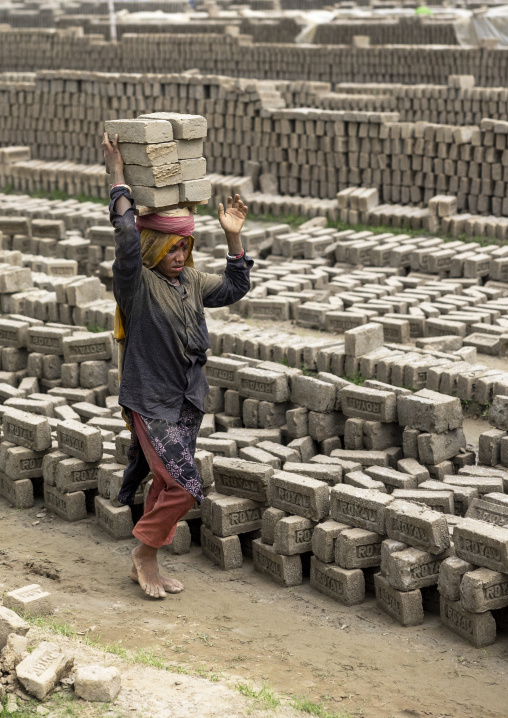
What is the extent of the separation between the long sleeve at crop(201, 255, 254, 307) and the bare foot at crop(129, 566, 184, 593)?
1.70 metres

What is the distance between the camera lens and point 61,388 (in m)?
9.33

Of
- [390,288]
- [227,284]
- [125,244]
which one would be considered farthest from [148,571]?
[390,288]

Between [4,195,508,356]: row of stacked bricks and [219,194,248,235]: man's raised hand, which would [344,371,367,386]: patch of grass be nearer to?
[4,195,508,356]: row of stacked bricks

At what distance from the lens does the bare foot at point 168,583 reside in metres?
6.21

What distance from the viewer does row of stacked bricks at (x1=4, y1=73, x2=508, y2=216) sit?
606 inches

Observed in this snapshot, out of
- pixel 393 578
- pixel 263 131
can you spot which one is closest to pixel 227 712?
pixel 393 578

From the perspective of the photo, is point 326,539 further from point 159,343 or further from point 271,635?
point 159,343

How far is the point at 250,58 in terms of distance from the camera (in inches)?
949

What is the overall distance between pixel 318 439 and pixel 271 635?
99.4 inches

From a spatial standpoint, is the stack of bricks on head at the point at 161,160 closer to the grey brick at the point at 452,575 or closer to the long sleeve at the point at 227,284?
the long sleeve at the point at 227,284

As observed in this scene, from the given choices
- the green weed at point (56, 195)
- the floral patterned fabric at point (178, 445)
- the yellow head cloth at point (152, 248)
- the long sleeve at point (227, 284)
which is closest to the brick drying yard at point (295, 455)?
the yellow head cloth at point (152, 248)

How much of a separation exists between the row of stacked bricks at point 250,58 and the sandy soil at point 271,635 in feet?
55.6

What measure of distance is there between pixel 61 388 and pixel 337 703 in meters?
5.06

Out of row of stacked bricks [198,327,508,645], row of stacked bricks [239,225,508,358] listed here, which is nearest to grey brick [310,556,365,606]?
row of stacked bricks [198,327,508,645]
